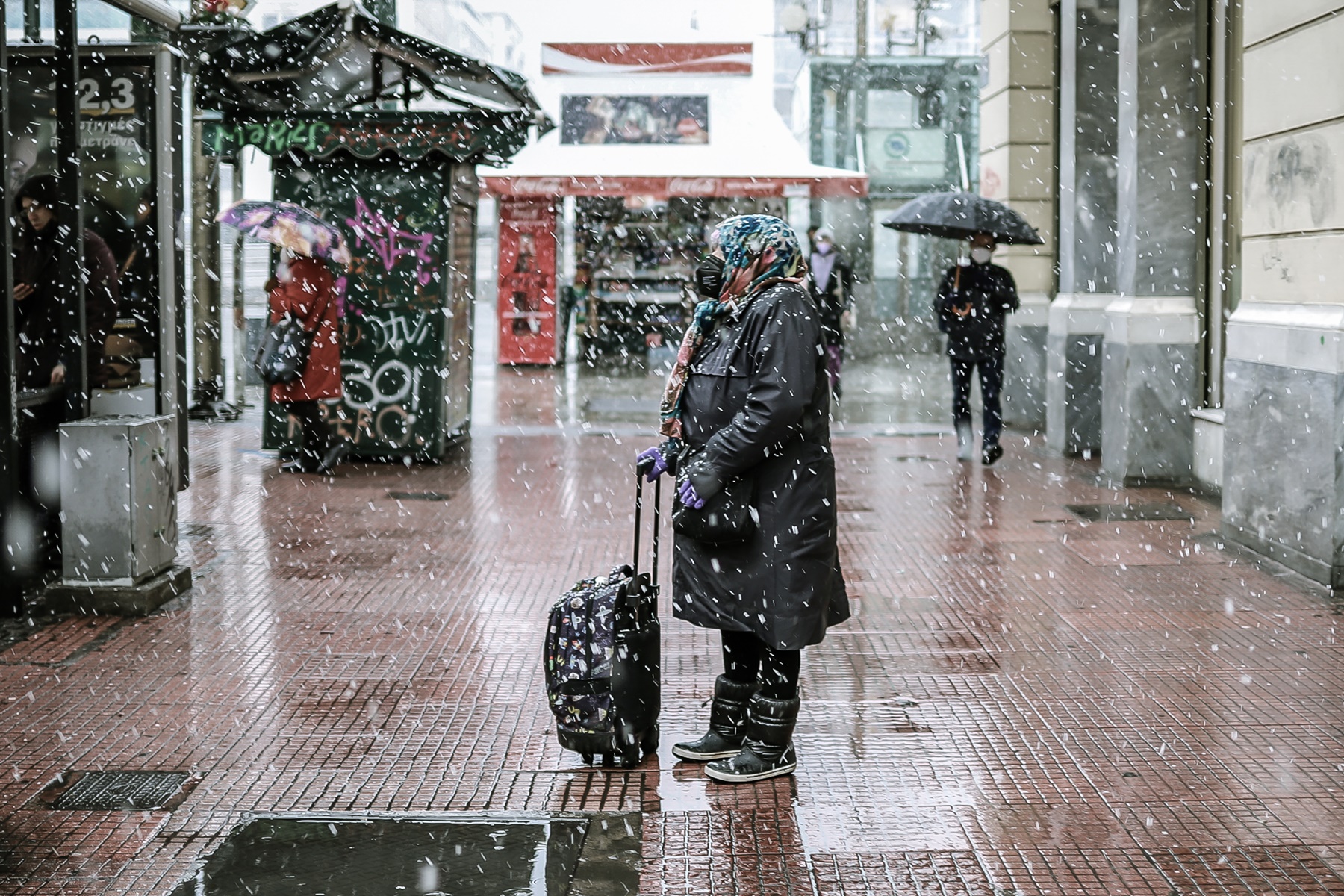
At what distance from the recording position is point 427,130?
11.9m

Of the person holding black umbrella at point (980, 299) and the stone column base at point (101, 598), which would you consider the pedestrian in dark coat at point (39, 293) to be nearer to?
the stone column base at point (101, 598)

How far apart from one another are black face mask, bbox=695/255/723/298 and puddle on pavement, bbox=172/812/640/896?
162 centimetres

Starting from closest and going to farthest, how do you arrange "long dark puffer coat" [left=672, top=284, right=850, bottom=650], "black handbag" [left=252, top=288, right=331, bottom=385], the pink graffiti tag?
1. "long dark puffer coat" [left=672, top=284, right=850, bottom=650]
2. "black handbag" [left=252, top=288, right=331, bottom=385]
3. the pink graffiti tag

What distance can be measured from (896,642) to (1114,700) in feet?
3.87

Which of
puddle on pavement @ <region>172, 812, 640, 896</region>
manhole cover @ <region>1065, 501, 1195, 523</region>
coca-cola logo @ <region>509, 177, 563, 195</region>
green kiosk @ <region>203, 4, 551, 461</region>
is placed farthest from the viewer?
coca-cola logo @ <region>509, 177, 563, 195</region>

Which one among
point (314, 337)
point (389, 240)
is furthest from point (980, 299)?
point (314, 337)

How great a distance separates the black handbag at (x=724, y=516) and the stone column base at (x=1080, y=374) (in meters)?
8.94

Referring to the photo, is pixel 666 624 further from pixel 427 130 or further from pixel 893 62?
pixel 893 62

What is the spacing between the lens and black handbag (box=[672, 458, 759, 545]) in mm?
4777

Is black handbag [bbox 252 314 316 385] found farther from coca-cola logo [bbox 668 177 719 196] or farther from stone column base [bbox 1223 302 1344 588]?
coca-cola logo [bbox 668 177 719 196]

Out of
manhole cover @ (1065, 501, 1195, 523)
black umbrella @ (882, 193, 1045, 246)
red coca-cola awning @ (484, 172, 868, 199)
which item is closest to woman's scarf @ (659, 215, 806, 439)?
manhole cover @ (1065, 501, 1195, 523)

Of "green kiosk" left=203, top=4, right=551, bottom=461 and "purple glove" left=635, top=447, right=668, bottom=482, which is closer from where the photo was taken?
"purple glove" left=635, top=447, right=668, bottom=482

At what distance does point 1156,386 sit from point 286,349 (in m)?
6.32

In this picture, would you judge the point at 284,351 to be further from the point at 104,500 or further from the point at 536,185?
the point at 536,185
